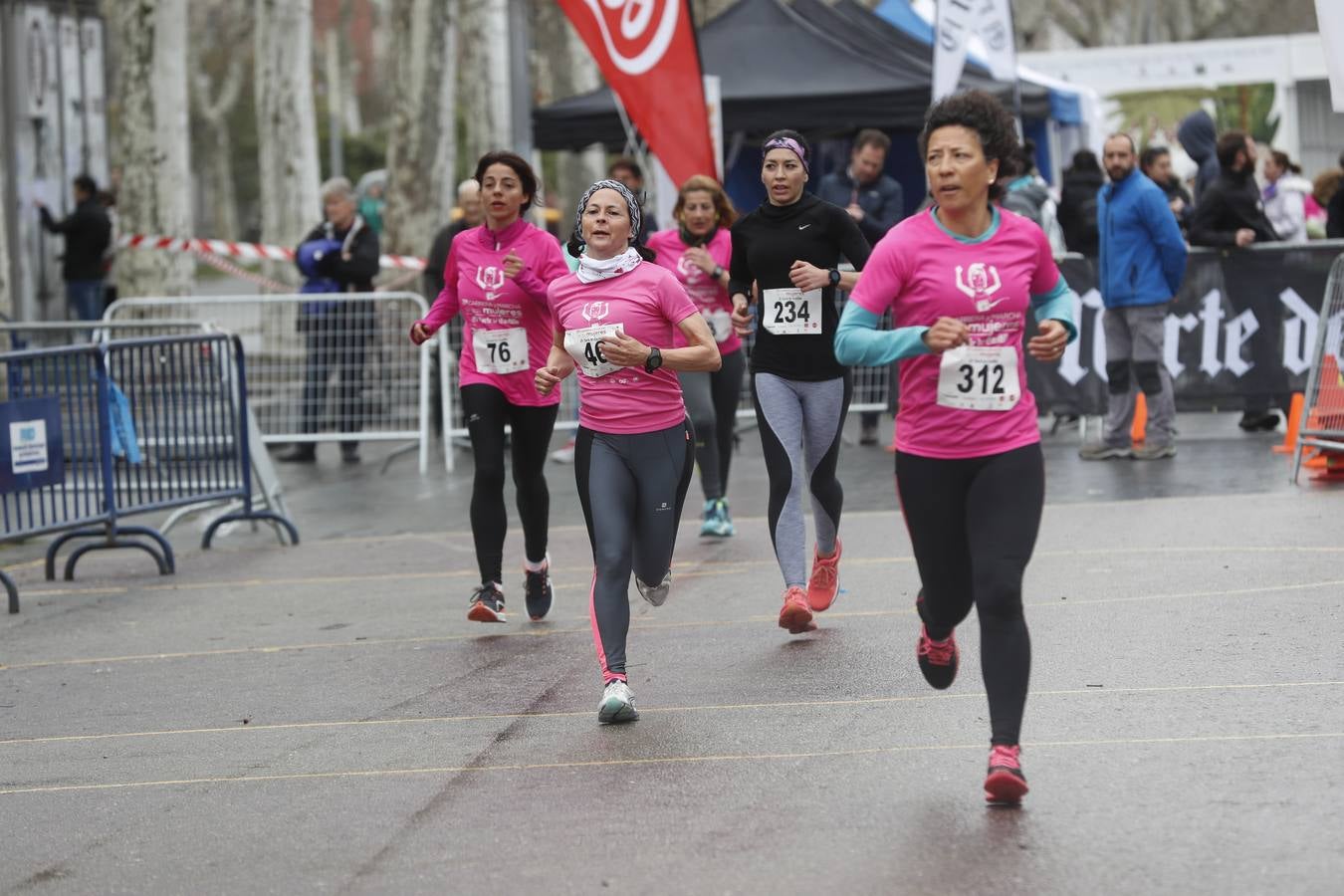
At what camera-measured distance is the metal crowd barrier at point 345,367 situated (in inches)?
630

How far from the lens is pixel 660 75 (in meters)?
14.0

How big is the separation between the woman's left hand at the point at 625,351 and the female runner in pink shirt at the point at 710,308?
3.72m

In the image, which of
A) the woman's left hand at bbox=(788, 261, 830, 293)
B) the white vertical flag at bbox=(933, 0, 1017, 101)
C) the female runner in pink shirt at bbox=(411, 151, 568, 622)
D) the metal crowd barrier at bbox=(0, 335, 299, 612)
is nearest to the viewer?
the woman's left hand at bbox=(788, 261, 830, 293)

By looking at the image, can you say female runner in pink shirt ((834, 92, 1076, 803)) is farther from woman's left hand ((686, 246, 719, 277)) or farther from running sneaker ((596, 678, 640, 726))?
woman's left hand ((686, 246, 719, 277))

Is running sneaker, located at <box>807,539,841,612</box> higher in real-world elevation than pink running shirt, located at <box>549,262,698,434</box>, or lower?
lower

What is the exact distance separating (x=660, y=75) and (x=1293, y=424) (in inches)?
190

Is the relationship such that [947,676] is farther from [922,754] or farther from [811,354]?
[811,354]

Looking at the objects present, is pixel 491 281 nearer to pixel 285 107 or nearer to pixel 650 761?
pixel 650 761

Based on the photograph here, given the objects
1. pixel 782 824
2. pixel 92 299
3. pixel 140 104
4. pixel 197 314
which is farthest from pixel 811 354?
pixel 92 299

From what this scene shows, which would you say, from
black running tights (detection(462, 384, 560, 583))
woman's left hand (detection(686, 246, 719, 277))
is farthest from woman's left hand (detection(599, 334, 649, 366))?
woman's left hand (detection(686, 246, 719, 277))

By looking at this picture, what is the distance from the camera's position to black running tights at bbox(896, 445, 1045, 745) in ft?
18.4

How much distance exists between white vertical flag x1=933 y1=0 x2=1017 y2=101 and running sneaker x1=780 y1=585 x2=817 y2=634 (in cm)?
894

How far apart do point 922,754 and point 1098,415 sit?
30.6 feet

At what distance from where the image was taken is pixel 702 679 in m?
7.50
